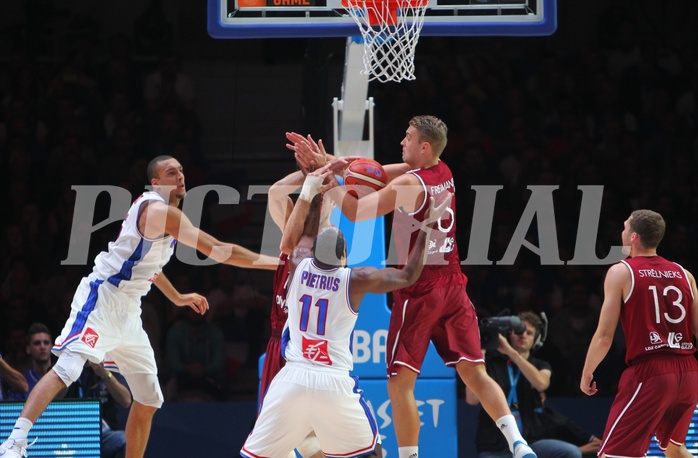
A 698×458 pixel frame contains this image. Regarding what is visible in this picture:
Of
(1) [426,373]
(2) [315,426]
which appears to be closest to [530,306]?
(1) [426,373]

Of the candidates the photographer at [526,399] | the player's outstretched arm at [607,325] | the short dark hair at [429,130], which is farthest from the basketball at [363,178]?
the photographer at [526,399]

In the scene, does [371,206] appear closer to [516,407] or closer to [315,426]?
[315,426]

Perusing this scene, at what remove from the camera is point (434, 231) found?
6879 millimetres

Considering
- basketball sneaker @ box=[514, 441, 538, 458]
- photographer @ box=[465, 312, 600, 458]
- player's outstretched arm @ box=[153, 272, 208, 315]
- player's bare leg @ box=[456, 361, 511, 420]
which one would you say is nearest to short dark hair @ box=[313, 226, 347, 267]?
player's bare leg @ box=[456, 361, 511, 420]

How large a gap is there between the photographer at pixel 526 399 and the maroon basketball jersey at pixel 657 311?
1832 mm

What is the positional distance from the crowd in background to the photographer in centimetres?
153

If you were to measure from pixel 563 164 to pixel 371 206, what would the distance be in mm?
5609

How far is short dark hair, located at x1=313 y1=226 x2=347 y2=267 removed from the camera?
20.2ft

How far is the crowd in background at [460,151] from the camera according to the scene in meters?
10.8

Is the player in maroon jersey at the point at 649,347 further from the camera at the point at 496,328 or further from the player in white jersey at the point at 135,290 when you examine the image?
the player in white jersey at the point at 135,290

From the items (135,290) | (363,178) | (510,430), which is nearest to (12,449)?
(135,290)

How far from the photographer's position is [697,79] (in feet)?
41.0

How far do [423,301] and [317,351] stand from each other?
3.19 feet

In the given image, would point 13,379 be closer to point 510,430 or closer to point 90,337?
point 90,337
